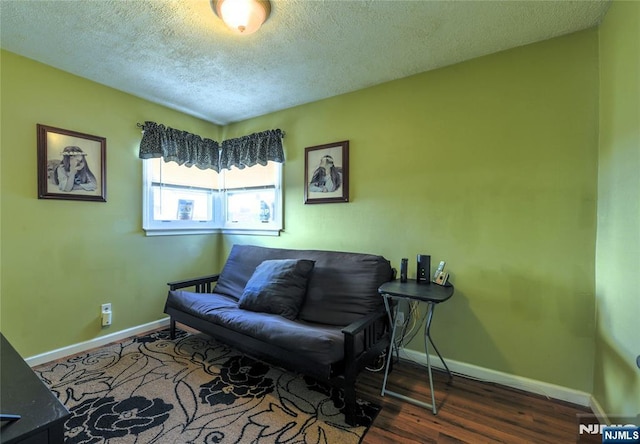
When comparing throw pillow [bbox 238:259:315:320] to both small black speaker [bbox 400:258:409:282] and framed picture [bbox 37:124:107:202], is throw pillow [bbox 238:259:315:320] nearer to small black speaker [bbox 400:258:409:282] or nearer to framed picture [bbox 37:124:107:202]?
small black speaker [bbox 400:258:409:282]

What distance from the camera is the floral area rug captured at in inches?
61.7

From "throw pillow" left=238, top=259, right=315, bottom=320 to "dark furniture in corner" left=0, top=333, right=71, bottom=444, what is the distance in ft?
4.52

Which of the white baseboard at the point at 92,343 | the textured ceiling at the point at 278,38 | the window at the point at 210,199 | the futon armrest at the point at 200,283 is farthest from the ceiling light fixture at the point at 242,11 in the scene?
the white baseboard at the point at 92,343

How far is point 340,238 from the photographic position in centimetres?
279

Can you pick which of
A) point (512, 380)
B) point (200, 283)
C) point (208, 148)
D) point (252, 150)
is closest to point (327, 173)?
point (252, 150)

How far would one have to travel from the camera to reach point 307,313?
2355 mm

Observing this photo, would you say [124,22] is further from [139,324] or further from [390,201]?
[139,324]

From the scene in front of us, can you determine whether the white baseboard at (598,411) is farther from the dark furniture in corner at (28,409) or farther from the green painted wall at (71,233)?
the green painted wall at (71,233)

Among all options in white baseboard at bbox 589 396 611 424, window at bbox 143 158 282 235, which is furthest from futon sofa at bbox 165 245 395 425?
white baseboard at bbox 589 396 611 424

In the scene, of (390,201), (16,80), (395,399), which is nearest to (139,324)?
(16,80)

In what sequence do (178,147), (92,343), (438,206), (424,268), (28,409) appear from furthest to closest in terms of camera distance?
1. (178,147)
2. (92,343)
3. (438,206)
4. (424,268)
5. (28,409)

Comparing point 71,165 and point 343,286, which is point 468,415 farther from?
point 71,165
